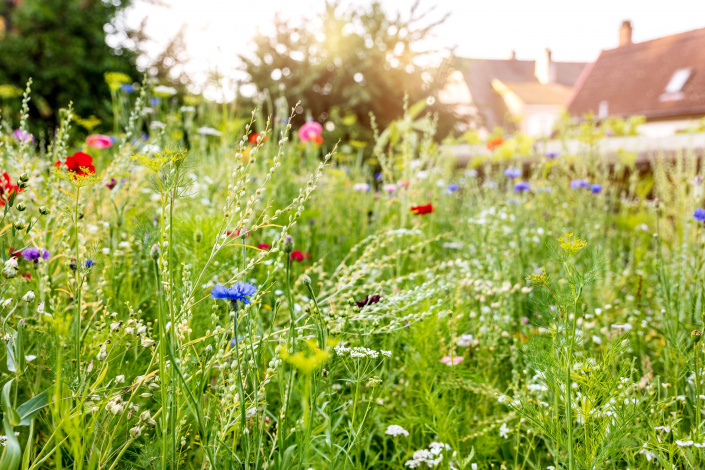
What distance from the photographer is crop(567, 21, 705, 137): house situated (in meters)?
19.5

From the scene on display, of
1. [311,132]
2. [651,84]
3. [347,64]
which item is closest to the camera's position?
[311,132]

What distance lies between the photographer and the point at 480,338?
77.6 inches

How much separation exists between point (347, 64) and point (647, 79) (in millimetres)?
15973

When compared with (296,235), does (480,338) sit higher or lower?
lower

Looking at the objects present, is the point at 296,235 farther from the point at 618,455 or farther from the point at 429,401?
the point at 618,455

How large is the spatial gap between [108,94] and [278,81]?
13.0 ft

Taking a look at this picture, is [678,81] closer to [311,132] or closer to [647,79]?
[647,79]

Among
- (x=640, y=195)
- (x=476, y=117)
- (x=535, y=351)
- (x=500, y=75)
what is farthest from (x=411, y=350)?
(x=500, y=75)

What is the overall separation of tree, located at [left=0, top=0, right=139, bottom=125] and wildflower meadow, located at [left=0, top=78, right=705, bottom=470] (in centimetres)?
974

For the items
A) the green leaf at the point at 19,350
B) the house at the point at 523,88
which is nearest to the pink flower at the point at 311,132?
the green leaf at the point at 19,350

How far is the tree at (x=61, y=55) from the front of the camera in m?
11.2

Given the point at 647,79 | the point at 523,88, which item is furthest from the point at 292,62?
the point at 523,88

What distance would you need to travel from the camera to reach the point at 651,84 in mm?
21266

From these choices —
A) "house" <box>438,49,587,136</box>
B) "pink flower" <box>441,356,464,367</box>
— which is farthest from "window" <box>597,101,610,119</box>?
"pink flower" <box>441,356,464,367</box>
